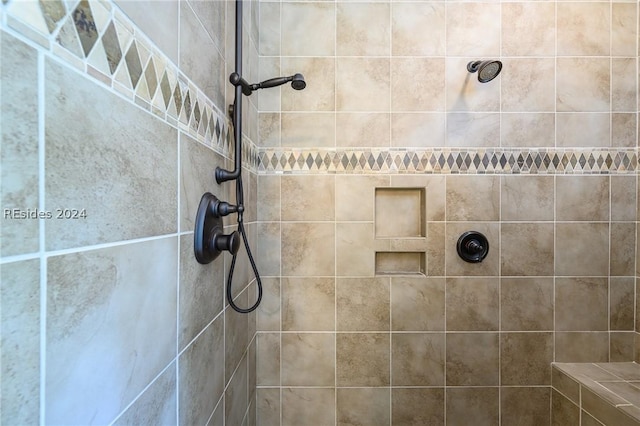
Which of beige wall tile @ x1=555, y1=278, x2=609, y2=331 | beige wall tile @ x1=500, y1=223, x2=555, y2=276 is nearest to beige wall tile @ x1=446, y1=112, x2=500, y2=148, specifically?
beige wall tile @ x1=500, y1=223, x2=555, y2=276

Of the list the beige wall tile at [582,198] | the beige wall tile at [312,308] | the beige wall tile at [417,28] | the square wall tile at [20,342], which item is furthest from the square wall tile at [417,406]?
the beige wall tile at [417,28]

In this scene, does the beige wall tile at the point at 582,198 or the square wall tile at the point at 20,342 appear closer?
the square wall tile at the point at 20,342

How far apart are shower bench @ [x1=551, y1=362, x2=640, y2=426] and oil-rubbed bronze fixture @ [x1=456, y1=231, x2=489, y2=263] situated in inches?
26.6

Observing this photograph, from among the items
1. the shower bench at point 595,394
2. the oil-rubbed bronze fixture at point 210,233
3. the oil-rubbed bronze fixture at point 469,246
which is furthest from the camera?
the oil-rubbed bronze fixture at point 469,246

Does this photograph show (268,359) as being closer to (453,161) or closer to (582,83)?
(453,161)

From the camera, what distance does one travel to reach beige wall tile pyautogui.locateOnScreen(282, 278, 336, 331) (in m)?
1.33

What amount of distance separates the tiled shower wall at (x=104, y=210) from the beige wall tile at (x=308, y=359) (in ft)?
2.10

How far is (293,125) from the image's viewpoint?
1.33 metres

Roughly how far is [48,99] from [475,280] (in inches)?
62.2

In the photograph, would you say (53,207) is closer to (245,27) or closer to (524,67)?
(245,27)

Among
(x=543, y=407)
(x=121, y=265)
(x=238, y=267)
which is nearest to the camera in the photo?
(x=121, y=265)

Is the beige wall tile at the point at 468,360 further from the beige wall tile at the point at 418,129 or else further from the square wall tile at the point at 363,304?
the beige wall tile at the point at 418,129

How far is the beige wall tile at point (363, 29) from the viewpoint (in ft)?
4.30

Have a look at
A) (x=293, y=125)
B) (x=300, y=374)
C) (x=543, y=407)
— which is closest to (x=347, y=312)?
(x=300, y=374)
